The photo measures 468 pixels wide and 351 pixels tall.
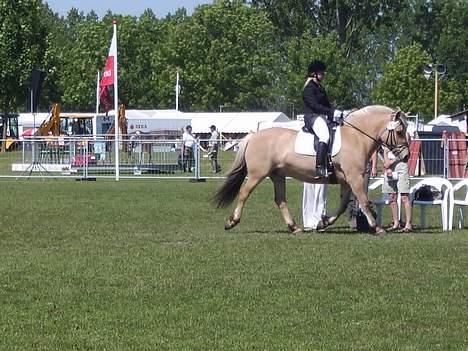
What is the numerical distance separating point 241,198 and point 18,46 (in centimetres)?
5716

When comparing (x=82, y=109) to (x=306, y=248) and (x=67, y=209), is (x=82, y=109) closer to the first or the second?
(x=67, y=209)

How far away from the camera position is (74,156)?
1414 inches

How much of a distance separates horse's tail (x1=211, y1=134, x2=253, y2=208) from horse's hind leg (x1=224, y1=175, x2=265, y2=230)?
13 cm

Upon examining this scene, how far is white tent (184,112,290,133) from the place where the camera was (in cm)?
7688

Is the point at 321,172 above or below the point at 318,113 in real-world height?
below

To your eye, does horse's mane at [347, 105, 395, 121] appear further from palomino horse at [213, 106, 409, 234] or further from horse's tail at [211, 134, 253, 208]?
horse's tail at [211, 134, 253, 208]

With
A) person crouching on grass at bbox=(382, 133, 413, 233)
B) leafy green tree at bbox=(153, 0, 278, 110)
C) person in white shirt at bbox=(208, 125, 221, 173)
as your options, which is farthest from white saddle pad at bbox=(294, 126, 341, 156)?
leafy green tree at bbox=(153, 0, 278, 110)

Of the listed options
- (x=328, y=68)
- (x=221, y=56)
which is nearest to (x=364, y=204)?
(x=328, y=68)

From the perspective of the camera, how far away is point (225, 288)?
34.1 ft

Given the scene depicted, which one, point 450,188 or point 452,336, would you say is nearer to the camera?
point 452,336

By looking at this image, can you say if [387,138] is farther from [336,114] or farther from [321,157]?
[321,157]

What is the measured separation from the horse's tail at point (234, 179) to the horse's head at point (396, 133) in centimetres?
211

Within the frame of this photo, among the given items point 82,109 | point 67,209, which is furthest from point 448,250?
point 82,109

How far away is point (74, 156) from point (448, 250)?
78.4 ft
